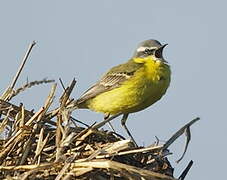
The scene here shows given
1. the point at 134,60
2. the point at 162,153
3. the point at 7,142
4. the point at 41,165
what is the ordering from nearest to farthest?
the point at 41,165
the point at 7,142
the point at 162,153
the point at 134,60

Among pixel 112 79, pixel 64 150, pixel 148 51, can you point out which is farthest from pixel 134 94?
pixel 64 150

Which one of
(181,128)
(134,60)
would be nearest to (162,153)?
(181,128)

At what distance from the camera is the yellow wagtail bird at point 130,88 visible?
33.1 ft

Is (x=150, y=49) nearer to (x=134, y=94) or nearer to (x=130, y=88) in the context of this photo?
(x=130, y=88)

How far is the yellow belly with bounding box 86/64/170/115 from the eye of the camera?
10070 mm

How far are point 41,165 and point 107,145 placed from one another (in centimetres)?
82

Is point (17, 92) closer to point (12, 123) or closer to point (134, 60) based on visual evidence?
point (12, 123)

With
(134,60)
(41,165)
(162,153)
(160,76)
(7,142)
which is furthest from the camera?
(134,60)

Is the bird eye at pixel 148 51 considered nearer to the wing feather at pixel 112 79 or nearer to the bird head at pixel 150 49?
the bird head at pixel 150 49

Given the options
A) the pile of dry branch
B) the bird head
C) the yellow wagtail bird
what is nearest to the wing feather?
the yellow wagtail bird

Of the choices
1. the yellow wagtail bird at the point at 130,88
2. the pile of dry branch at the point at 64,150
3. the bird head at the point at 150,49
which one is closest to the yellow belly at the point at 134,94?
the yellow wagtail bird at the point at 130,88

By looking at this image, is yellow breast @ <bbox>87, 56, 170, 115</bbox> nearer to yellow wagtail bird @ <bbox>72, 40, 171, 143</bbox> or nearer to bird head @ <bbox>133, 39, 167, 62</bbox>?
yellow wagtail bird @ <bbox>72, 40, 171, 143</bbox>

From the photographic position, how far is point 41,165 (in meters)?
6.10

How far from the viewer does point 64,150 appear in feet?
21.1
